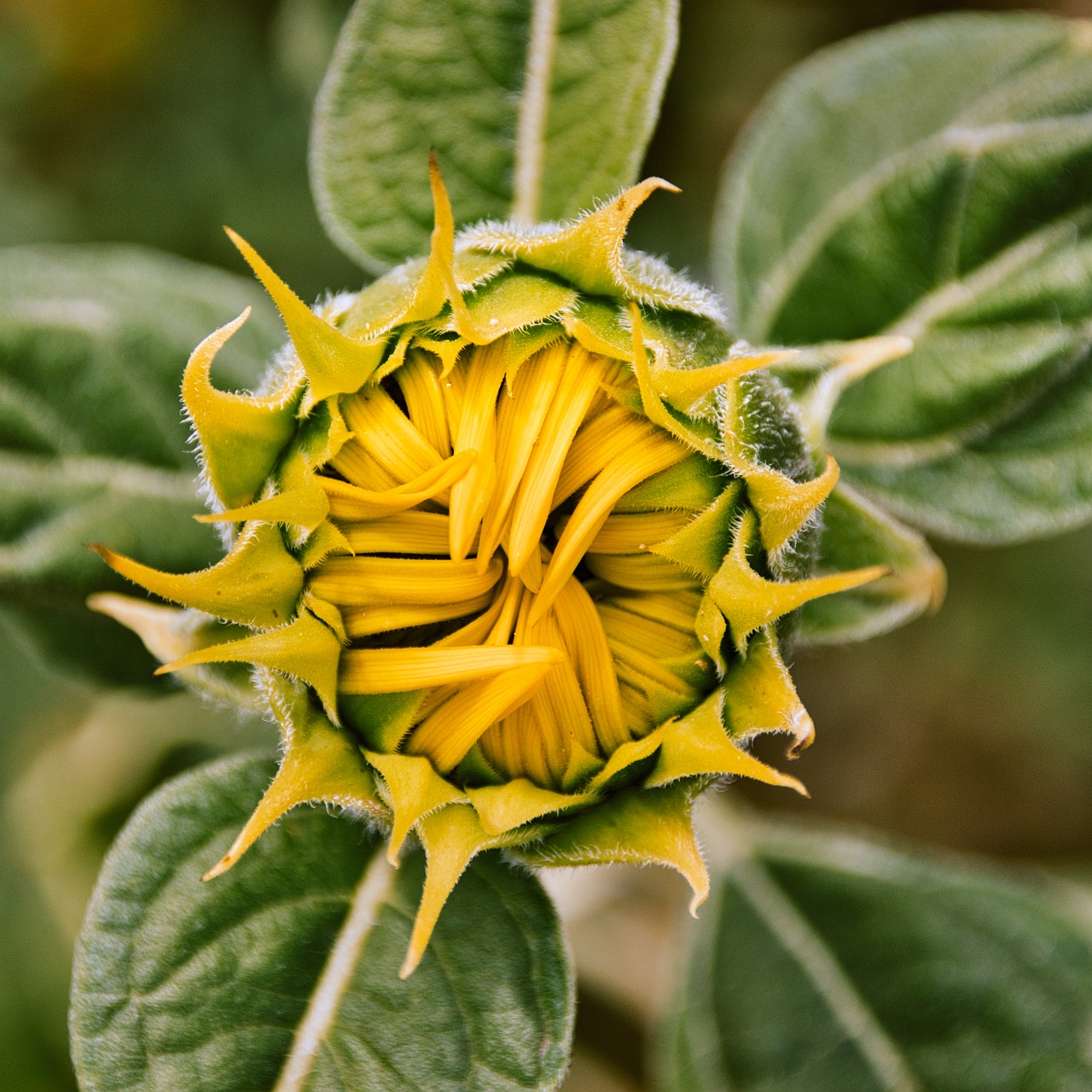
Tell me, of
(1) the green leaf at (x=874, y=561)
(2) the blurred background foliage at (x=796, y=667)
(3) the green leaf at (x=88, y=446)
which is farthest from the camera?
(2) the blurred background foliage at (x=796, y=667)

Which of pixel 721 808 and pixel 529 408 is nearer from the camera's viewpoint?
pixel 529 408

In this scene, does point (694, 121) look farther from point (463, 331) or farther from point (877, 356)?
Answer: point (463, 331)

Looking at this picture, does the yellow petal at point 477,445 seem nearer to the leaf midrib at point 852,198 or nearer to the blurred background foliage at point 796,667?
the leaf midrib at point 852,198

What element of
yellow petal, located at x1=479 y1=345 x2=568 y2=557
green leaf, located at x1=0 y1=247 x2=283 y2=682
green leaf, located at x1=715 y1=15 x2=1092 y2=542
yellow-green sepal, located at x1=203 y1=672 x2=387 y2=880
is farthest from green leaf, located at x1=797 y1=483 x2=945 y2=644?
green leaf, located at x1=0 y1=247 x2=283 y2=682

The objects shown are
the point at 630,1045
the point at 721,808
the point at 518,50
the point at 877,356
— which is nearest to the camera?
the point at 877,356

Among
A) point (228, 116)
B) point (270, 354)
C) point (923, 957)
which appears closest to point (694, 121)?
point (228, 116)

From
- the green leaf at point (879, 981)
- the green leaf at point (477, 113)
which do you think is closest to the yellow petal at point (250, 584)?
the green leaf at point (477, 113)

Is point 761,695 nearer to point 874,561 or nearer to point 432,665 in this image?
point 432,665

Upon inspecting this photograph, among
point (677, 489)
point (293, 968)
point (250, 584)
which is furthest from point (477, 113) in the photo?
point (293, 968)
